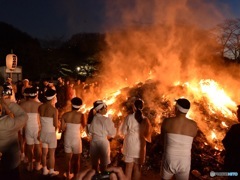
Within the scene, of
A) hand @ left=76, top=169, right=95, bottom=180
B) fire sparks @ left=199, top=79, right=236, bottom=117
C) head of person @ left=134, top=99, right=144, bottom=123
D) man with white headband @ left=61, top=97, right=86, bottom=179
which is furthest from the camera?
fire sparks @ left=199, top=79, right=236, bottom=117

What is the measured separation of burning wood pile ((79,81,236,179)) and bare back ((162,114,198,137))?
3356mm

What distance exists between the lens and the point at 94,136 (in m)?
6.72

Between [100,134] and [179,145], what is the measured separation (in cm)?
207

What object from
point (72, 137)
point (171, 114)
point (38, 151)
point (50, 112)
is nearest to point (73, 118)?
point (72, 137)

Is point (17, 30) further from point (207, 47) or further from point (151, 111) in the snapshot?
point (151, 111)

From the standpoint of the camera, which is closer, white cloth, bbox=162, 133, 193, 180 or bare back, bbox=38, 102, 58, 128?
white cloth, bbox=162, 133, 193, 180

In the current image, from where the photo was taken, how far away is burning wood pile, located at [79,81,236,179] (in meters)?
8.95

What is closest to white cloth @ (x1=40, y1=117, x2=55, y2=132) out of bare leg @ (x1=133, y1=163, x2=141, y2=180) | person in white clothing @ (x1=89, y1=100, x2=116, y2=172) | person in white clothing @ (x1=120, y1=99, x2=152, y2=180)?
person in white clothing @ (x1=89, y1=100, x2=116, y2=172)

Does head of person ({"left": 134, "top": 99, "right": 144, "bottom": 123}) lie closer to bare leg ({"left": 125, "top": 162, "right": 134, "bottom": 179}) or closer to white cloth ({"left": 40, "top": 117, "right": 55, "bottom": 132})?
bare leg ({"left": 125, "top": 162, "right": 134, "bottom": 179})

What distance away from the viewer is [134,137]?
6.65 meters

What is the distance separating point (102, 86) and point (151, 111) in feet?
24.7

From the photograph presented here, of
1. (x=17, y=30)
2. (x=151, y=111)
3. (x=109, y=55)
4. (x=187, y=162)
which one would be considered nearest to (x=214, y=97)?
(x=151, y=111)

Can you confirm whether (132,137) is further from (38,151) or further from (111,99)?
(111,99)

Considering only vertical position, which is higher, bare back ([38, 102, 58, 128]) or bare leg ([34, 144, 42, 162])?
bare back ([38, 102, 58, 128])
